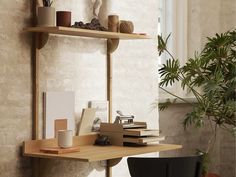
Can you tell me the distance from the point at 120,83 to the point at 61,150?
0.94 meters

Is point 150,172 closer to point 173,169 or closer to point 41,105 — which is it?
point 173,169

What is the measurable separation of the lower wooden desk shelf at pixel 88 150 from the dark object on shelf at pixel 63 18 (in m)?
0.69

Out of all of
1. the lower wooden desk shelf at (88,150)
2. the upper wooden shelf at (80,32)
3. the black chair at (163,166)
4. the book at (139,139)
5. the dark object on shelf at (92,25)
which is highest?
the dark object on shelf at (92,25)

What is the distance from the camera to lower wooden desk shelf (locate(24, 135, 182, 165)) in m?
3.16

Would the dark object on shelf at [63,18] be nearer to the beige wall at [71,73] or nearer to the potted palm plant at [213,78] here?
the beige wall at [71,73]

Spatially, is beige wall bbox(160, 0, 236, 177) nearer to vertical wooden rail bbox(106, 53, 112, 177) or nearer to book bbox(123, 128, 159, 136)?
vertical wooden rail bbox(106, 53, 112, 177)

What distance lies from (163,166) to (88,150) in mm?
467

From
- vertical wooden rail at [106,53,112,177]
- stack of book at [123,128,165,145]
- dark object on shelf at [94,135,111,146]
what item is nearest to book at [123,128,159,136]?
stack of book at [123,128,165,145]

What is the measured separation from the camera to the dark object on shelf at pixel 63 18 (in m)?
3.36

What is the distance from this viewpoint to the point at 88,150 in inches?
136

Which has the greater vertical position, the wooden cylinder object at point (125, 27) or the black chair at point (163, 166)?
the wooden cylinder object at point (125, 27)

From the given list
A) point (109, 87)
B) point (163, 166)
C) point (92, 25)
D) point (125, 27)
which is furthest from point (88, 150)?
point (125, 27)

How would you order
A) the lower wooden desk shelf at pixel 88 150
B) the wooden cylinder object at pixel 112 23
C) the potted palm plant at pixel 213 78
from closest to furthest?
1. the lower wooden desk shelf at pixel 88 150
2. the wooden cylinder object at pixel 112 23
3. the potted palm plant at pixel 213 78

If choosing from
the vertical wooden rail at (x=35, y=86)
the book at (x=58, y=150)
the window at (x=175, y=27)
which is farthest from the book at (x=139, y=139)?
the window at (x=175, y=27)
